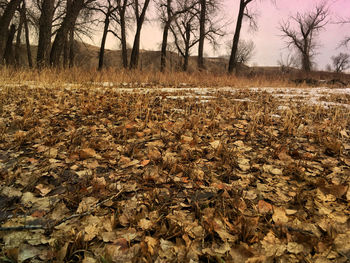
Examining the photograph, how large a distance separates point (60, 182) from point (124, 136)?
104 centimetres

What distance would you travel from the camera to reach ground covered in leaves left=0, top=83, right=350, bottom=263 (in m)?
1.30

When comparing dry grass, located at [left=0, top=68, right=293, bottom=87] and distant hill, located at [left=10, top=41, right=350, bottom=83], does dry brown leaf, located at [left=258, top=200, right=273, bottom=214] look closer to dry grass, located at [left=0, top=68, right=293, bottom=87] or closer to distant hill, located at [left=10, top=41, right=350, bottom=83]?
dry grass, located at [left=0, top=68, right=293, bottom=87]

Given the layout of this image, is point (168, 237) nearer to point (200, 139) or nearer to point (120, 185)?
point (120, 185)

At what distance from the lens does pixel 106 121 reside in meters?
3.44

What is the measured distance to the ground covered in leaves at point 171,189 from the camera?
4.28 feet

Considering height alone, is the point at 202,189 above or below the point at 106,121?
below

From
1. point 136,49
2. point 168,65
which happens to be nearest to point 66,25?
point 136,49

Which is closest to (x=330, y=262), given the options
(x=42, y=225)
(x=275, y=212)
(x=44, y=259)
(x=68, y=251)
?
(x=275, y=212)

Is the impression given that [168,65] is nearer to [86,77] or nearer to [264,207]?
[86,77]

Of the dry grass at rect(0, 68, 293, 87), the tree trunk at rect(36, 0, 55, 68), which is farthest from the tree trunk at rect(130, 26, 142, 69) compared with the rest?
the dry grass at rect(0, 68, 293, 87)

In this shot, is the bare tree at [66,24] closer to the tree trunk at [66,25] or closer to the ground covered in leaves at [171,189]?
the tree trunk at [66,25]

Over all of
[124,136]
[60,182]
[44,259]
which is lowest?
[44,259]

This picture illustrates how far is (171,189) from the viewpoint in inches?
75.1

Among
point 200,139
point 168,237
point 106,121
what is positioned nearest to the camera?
point 168,237
